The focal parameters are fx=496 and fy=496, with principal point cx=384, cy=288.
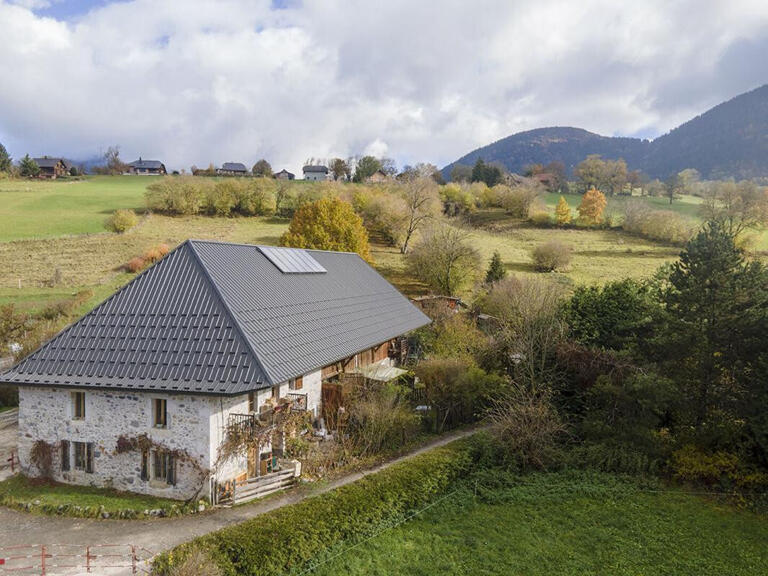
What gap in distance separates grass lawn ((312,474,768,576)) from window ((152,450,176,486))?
19.7 feet

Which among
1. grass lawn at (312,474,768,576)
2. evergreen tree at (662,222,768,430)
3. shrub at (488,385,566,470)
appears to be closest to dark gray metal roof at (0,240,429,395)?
grass lawn at (312,474,768,576)

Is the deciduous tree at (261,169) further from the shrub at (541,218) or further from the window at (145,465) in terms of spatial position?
the window at (145,465)

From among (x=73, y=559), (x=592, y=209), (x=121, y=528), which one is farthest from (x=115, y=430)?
(x=592, y=209)

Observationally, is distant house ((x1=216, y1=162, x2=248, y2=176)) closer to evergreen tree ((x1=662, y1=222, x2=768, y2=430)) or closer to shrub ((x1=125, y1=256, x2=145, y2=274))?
shrub ((x1=125, y1=256, x2=145, y2=274))

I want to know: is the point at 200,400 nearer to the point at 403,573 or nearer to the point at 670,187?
the point at 403,573

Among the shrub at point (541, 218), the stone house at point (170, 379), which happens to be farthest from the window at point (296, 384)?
the shrub at point (541, 218)

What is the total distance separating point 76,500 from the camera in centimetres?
1468

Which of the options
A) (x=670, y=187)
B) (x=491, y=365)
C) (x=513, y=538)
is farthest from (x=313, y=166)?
(x=513, y=538)

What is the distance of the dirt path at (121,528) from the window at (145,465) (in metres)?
1.56

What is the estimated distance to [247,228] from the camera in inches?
2675

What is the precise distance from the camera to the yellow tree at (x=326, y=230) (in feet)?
141

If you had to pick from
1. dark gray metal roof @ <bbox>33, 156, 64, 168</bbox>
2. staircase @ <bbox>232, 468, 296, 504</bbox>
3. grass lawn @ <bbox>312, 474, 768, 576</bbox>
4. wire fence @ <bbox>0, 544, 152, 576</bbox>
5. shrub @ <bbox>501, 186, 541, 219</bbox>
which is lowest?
grass lawn @ <bbox>312, 474, 768, 576</bbox>

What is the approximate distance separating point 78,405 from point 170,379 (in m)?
3.73

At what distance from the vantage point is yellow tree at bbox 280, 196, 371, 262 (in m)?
43.1
